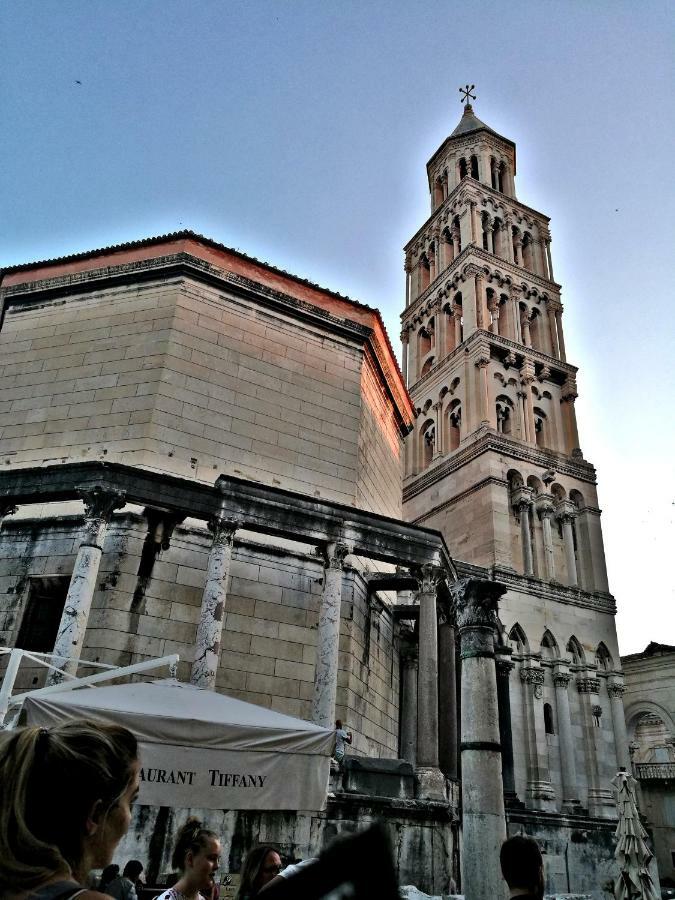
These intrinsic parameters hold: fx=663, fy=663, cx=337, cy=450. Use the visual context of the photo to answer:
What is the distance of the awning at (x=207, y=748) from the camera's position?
24.2 feet

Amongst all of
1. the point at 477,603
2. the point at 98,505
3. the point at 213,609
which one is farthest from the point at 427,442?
the point at 477,603

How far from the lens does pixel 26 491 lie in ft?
44.3

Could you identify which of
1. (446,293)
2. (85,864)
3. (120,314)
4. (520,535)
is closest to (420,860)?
(85,864)

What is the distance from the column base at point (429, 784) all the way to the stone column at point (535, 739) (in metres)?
12.3

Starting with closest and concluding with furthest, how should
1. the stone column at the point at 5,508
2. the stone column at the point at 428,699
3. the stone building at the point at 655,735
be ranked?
the stone column at the point at 428,699 → the stone column at the point at 5,508 → the stone building at the point at 655,735

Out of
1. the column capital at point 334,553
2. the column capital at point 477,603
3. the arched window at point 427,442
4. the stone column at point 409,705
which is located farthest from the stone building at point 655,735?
the column capital at point 477,603

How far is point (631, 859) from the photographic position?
1011cm

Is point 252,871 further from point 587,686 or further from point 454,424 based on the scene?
point 454,424

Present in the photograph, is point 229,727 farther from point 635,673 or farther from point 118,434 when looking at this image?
point 635,673

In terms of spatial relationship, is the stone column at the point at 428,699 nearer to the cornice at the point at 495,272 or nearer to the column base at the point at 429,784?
the column base at the point at 429,784

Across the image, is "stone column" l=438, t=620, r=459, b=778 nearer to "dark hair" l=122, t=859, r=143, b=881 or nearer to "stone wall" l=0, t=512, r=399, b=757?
"stone wall" l=0, t=512, r=399, b=757

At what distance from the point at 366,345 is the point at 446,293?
1849 centimetres

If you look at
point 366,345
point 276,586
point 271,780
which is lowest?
point 271,780

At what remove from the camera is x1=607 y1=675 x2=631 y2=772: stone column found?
24.9 metres
